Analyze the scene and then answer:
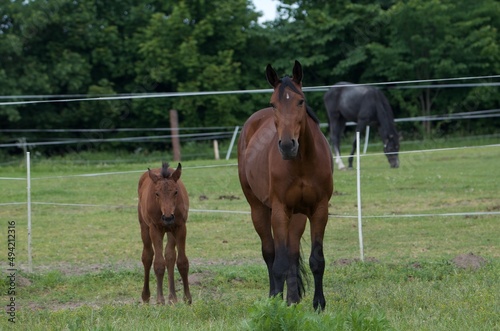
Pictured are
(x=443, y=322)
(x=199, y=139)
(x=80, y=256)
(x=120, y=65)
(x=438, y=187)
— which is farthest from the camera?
(x=120, y=65)

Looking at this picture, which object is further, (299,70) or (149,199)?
(149,199)

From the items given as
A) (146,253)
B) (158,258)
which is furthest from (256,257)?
(158,258)

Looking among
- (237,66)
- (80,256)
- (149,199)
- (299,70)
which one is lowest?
(80,256)

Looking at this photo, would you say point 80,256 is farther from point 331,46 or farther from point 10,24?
point 331,46

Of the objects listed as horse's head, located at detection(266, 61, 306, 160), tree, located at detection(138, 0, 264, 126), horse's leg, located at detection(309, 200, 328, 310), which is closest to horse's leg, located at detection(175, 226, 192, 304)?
horse's leg, located at detection(309, 200, 328, 310)

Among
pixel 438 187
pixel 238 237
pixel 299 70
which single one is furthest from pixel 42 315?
pixel 438 187

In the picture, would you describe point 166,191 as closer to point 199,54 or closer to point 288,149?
point 288,149

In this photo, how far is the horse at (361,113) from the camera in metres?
20.8

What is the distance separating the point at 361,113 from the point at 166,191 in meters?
13.2

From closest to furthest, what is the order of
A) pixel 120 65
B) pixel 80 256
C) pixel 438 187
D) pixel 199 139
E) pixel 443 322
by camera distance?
pixel 443 322, pixel 80 256, pixel 438 187, pixel 199 139, pixel 120 65

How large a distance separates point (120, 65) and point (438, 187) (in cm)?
2057

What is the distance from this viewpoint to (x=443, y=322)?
6094 millimetres

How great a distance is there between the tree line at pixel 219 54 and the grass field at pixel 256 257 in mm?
11085

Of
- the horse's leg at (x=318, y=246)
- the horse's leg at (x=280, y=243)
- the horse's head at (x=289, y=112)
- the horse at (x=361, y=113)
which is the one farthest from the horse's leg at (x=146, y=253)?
the horse at (x=361, y=113)
